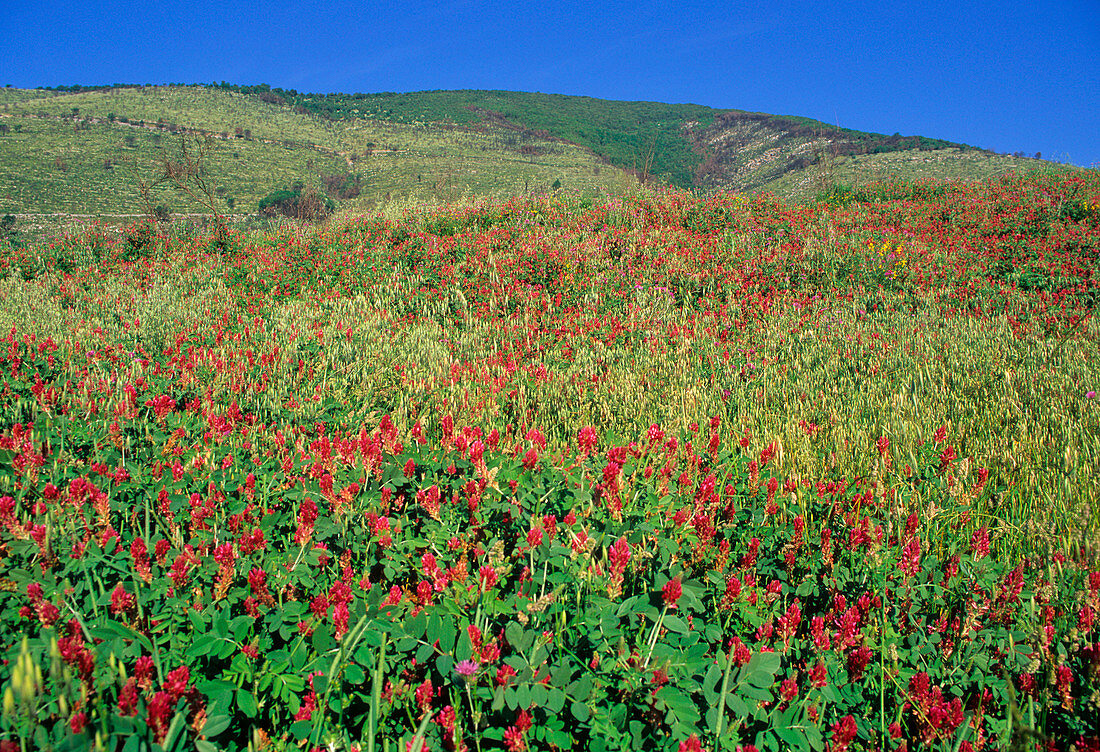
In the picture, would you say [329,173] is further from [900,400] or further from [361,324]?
[900,400]

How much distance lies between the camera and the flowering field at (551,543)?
1.39 meters

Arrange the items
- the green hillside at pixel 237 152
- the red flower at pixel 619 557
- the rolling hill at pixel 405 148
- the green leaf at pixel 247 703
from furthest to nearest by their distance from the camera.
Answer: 1. the green hillside at pixel 237 152
2. the rolling hill at pixel 405 148
3. the red flower at pixel 619 557
4. the green leaf at pixel 247 703

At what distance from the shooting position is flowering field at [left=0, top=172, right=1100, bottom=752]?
4.55 feet

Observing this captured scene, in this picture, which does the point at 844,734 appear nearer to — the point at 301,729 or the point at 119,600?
the point at 301,729

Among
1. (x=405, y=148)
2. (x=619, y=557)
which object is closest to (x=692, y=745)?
(x=619, y=557)

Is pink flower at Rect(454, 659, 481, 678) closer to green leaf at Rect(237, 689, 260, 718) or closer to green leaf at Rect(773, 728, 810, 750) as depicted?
green leaf at Rect(237, 689, 260, 718)

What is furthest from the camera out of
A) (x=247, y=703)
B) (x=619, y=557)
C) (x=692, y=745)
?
(x=619, y=557)

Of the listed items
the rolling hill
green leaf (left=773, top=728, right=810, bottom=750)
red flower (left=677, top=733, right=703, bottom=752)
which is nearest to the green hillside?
the rolling hill

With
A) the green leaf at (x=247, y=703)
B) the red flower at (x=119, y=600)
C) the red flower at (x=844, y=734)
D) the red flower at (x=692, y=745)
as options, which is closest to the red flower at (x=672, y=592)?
the red flower at (x=692, y=745)

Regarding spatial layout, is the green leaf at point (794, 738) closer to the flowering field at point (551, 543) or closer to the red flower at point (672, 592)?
the flowering field at point (551, 543)

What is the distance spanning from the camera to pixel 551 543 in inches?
73.3

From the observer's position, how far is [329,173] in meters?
52.4

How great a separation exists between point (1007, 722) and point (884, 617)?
0.37 meters

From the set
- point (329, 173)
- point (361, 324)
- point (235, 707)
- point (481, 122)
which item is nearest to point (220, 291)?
point (361, 324)
